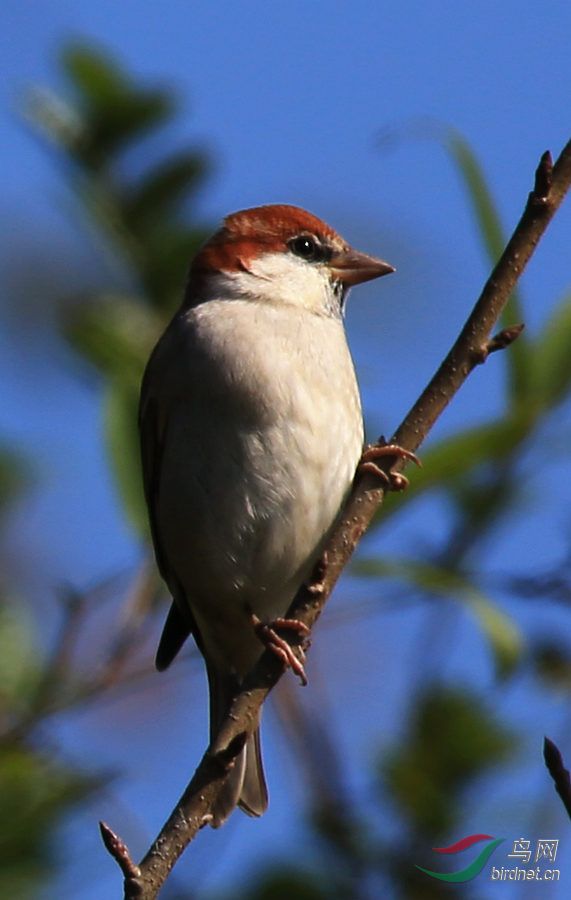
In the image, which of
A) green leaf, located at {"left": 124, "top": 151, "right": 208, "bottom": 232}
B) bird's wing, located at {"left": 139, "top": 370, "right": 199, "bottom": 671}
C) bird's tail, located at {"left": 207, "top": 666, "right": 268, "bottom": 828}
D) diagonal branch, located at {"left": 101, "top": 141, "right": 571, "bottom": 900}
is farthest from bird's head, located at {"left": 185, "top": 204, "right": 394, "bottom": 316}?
diagonal branch, located at {"left": 101, "top": 141, "right": 571, "bottom": 900}

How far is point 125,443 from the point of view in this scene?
3.35m

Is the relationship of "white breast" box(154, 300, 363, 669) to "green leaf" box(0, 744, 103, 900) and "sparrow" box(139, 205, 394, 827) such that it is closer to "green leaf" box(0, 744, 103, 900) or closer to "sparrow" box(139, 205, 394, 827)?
"sparrow" box(139, 205, 394, 827)

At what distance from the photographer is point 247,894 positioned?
2936 millimetres

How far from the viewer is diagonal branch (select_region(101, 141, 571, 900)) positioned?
2.39 m

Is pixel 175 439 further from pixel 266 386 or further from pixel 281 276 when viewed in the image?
pixel 281 276

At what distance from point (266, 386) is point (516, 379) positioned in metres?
0.83

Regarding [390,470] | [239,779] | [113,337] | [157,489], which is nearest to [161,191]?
[113,337]

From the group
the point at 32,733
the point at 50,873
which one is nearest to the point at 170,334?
the point at 32,733

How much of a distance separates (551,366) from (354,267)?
1.25 m

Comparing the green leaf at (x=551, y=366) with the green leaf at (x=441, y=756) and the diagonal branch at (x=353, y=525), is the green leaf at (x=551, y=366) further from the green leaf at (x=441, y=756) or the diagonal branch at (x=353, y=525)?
the green leaf at (x=441, y=756)

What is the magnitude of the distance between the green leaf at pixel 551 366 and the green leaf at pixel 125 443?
901mm

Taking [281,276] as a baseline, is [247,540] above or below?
below

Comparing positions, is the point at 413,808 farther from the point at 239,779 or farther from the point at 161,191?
the point at 161,191

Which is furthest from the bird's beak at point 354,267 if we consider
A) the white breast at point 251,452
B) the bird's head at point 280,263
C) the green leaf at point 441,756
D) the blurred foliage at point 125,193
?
the green leaf at point 441,756
